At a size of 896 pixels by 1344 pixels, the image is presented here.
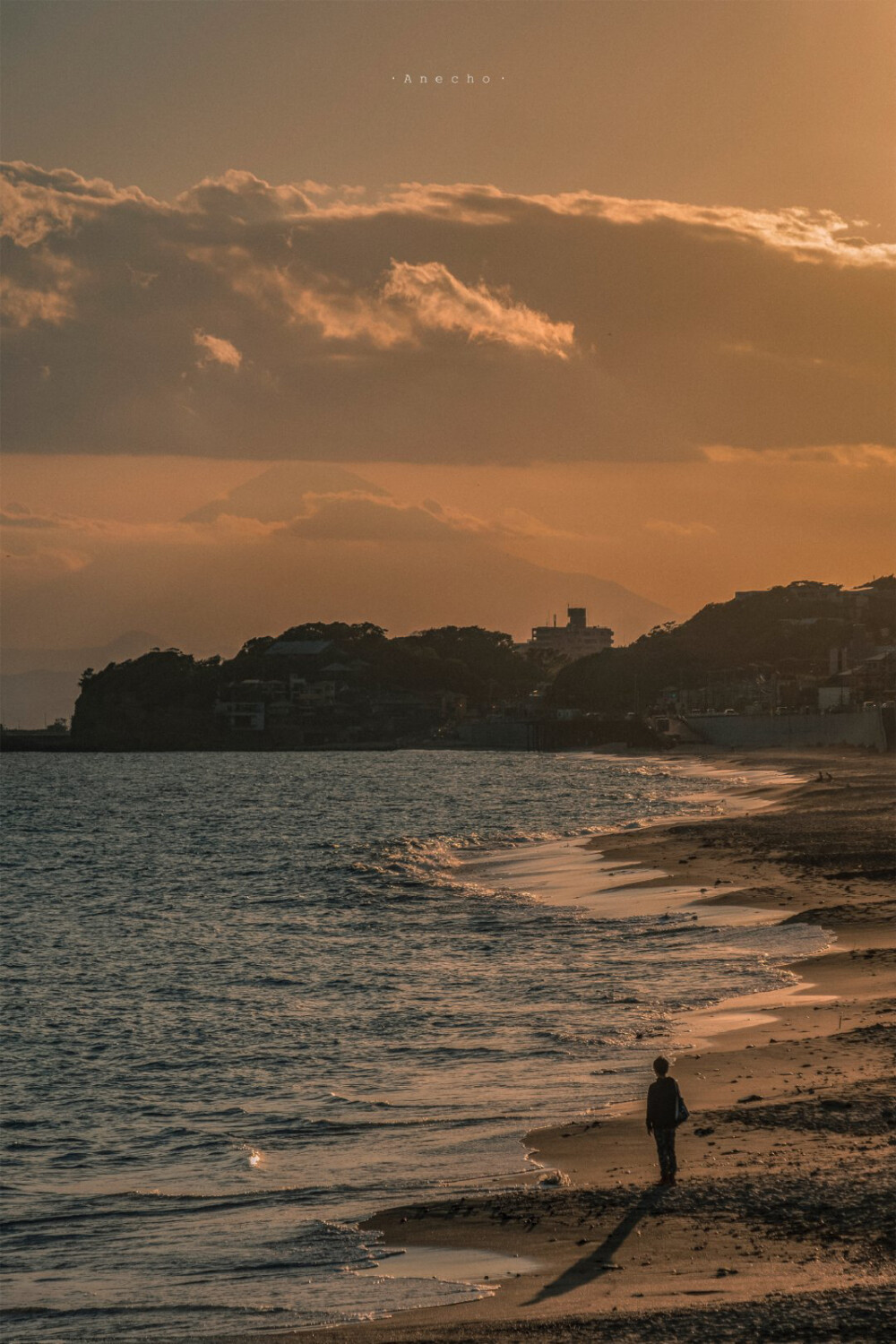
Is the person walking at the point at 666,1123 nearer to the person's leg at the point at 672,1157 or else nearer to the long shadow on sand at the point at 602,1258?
the person's leg at the point at 672,1157

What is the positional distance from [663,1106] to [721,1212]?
1.61m

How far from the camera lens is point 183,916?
164ft

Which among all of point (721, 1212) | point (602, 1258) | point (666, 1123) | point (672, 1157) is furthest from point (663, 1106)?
point (602, 1258)

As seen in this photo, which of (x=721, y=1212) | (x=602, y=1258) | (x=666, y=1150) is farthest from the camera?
(x=666, y=1150)

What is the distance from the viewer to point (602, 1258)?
13.7 m

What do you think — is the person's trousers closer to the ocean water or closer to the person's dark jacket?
the person's dark jacket

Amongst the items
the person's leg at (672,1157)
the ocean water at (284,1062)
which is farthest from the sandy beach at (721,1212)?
the ocean water at (284,1062)

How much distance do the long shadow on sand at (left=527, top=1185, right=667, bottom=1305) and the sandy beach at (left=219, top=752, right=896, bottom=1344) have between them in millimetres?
26

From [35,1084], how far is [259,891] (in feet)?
109

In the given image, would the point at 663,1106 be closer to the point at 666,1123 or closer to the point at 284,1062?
the point at 666,1123

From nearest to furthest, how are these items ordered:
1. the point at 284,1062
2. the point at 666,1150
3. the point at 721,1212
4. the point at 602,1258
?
the point at 602,1258 → the point at 721,1212 → the point at 666,1150 → the point at 284,1062

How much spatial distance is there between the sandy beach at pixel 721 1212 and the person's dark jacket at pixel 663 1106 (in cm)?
64

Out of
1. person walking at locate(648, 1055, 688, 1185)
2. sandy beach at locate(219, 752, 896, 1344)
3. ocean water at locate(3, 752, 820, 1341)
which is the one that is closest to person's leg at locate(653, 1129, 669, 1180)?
person walking at locate(648, 1055, 688, 1185)

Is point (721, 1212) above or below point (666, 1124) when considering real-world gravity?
below
